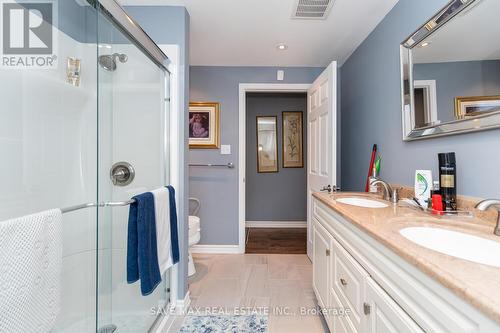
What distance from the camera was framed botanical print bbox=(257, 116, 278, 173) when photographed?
400 centimetres

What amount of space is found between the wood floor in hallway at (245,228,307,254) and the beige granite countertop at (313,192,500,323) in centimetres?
195

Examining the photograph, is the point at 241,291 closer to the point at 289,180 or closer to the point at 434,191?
the point at 434,191

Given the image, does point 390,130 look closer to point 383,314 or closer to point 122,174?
point 383,314

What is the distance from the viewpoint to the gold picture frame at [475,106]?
3.27 feet

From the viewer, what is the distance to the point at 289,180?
13.2ft

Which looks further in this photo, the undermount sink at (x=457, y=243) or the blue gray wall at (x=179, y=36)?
the blue gray wall at (x=179, y=36)

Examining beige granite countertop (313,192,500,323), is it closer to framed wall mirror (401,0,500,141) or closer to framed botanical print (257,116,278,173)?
framed wall mirror (401,0,500,141)

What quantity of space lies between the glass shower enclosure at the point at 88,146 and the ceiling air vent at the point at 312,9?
42.7 inches

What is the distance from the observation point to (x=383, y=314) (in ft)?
2.59

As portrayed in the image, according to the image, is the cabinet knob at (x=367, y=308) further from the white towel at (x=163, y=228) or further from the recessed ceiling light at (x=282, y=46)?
the recessed ceiling light at (x=282, y=46)

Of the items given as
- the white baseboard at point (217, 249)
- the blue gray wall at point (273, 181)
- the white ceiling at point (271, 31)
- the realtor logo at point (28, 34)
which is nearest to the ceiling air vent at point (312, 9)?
the white ceiling at point (271, 31)

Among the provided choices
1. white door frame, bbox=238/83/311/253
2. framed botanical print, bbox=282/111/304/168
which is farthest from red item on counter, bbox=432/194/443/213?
framed botanical print, bbox=282/111/304/168

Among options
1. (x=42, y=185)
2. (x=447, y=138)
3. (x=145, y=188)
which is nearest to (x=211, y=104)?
(x=145, y=188)

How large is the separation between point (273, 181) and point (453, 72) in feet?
9.87
